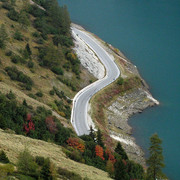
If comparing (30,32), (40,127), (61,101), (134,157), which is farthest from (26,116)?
(30,32)

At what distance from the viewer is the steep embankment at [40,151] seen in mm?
37081

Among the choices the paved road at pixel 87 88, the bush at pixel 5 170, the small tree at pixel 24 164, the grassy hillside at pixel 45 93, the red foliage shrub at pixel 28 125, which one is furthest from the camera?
the paved road at pixel 87 88

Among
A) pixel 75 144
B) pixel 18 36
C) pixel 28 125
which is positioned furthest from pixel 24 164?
pixel 18 36

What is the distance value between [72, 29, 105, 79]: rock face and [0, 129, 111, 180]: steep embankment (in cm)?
5751

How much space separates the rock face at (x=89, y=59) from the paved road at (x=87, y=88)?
236cm

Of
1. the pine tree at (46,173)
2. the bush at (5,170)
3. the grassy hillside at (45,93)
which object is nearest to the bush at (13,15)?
the grassy hillside at (45,93)

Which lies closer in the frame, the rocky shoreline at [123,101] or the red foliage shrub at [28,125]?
the red foliage shrub at [28,125]

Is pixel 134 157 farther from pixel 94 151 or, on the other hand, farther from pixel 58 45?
pixel 58 45

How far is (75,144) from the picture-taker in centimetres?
5425

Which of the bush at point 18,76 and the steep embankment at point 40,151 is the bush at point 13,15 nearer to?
the bush at point 18,76

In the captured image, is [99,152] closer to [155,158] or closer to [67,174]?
[155,158]

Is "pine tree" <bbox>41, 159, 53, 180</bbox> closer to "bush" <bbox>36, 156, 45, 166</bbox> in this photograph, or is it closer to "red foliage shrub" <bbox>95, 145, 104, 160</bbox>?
"bush" <bbox>36, 156, 45, 166</bbox>

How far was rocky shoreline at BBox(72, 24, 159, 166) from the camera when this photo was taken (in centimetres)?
7897

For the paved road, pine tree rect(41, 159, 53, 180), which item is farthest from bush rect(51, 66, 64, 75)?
pine tree rect(41, 159, 53, 180)
